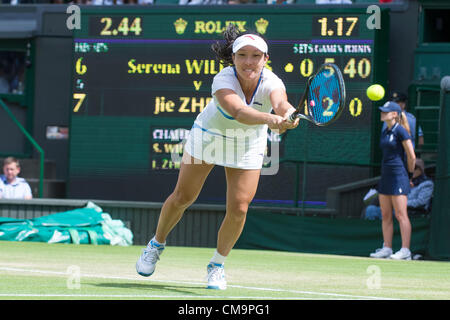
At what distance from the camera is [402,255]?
10844 millimetres

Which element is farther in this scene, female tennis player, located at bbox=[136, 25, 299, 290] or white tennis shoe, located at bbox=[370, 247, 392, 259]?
white tennis shoe, located at bbox=[370, 247, 392, 259]

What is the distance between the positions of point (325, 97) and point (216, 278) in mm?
1424

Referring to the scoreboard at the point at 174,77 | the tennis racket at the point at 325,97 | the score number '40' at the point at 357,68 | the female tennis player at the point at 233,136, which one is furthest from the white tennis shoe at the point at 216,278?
the score number '40' at the point at 357,68

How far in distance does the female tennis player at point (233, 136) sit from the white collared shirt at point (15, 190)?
22.8ft

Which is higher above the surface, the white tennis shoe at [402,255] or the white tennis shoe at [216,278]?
the white tennis shoe at [216,278]

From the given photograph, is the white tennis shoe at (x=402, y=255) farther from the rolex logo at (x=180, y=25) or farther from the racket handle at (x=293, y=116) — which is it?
the racket handle at (x=293, y=116)

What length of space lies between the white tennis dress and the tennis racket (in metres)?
0.23

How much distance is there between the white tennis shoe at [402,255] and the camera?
10828 mm

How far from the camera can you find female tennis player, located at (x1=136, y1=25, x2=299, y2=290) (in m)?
6.25

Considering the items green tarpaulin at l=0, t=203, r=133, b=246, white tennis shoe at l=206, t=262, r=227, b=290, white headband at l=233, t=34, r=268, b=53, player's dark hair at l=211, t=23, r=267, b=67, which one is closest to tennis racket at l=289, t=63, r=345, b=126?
white headband at l=233, t=34, r=268, b=53

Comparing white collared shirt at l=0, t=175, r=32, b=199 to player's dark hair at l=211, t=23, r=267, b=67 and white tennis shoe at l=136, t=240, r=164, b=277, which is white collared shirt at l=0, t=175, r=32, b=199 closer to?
white tennis shoe at l=136, t=240, r=164, b=277

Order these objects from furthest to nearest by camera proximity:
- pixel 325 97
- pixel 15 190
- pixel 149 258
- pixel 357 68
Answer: pixel 15 190 → pixel 357 68 → pixel 149 258 → pixel 325 97

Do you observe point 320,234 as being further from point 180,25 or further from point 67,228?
point 180,25

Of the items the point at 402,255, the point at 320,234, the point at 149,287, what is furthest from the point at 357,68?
the point at 149,287
